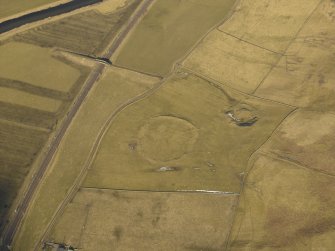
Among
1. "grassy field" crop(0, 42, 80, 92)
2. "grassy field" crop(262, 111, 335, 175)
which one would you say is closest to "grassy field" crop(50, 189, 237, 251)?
"grassy field" crop(262, 111, 335, 175)

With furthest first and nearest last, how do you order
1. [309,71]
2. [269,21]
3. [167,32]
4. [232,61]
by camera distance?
[269,21] < [167,32] < [232,61] < [309,71]

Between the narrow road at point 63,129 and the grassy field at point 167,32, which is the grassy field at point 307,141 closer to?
the grassy field at point 167,32

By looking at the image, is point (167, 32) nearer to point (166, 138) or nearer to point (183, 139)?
point (166, 138)

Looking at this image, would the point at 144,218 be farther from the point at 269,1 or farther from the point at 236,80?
the point at 269,1

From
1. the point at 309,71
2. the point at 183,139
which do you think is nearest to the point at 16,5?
the point at 183,139

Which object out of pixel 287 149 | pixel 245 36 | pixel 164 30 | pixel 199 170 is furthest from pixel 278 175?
pixel 164 30

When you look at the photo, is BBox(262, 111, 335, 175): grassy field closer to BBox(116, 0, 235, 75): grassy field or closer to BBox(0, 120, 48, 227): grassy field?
BBox(116, 0, 235, 75): grassy field
